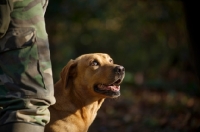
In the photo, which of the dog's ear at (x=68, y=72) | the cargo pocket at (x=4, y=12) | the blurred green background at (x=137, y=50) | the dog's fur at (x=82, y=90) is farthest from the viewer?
the blurred green background at (x=137, y=50)

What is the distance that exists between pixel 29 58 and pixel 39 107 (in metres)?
0.36

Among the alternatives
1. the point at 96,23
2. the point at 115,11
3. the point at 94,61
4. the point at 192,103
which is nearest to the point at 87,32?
the point at 96,23

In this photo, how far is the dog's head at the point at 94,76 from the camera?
245 inches

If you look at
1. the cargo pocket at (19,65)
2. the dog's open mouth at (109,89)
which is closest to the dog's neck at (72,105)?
the dog's open mouth at (109,89)

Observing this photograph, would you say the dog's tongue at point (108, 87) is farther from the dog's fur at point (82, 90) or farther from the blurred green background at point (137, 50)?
the blurred green background at point (137, 50)

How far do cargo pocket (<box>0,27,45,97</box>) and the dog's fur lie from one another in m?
1.81

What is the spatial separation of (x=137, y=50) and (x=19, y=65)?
12146 millimetres

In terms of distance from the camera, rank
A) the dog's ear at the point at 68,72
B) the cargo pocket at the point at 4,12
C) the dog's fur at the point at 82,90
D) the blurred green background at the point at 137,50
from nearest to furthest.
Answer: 1. the cargo pocket at the point at 4,12
2. the dog's fur at the point at 82,90
3. the dog's ear at the point at 68,72
4. the blurred green background at the point at 137,50

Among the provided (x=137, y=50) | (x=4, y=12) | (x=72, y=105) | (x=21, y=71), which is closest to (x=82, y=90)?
(x=72, y=105)

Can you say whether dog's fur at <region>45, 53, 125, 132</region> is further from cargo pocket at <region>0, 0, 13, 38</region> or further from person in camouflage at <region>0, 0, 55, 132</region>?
cargo pocket at <region>0, 0, 13, 38</region>

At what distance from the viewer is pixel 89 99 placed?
20.7 feet

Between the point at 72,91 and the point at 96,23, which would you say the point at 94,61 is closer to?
the point at 72,91

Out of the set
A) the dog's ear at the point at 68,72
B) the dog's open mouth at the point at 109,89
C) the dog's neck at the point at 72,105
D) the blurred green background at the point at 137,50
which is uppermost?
the dog's ear at the point at 68,72

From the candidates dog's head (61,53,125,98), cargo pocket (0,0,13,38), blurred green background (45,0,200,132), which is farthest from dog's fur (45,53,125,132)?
cargo pocket (0,0,13,38)
